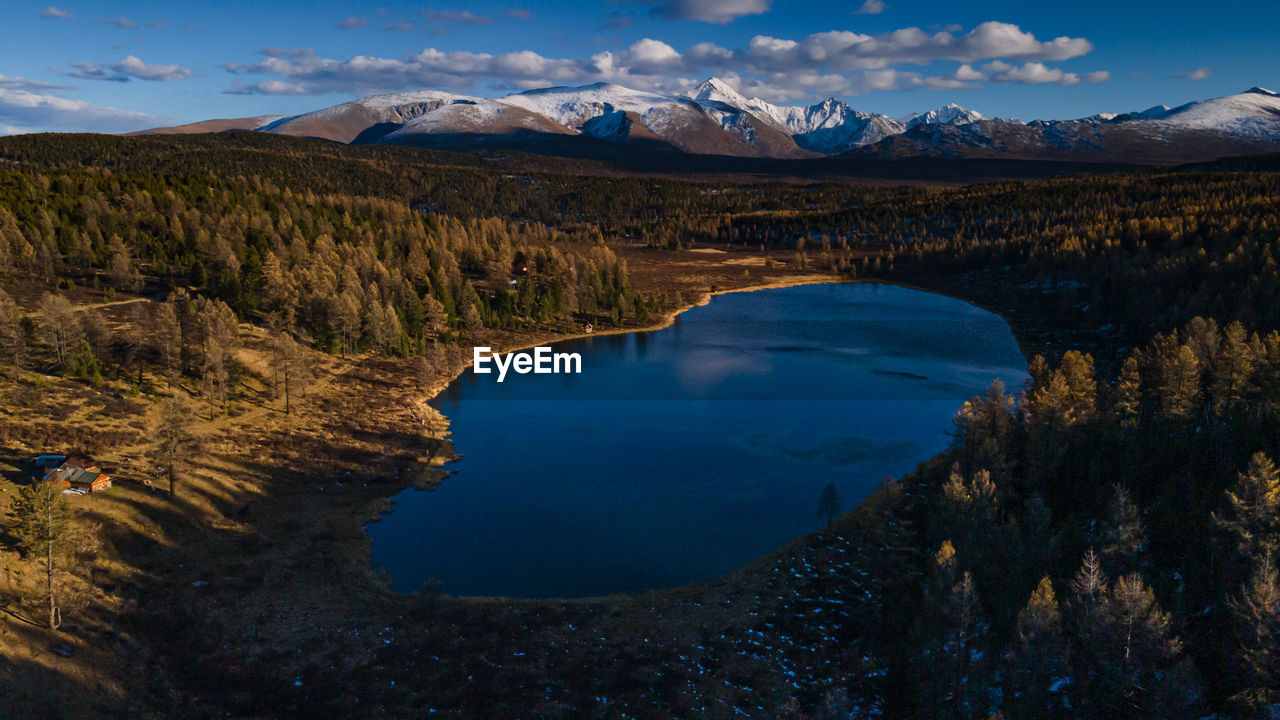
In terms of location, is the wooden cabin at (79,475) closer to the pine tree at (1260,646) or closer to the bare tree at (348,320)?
the bare tree at (348,320)

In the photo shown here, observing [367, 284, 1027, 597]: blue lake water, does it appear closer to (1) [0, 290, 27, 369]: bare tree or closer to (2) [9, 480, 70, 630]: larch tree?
(2) [9, 480, 70, 630]: larch tree

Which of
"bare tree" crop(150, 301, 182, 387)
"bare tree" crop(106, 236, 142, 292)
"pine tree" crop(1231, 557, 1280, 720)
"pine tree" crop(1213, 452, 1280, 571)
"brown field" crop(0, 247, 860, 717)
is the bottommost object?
"brown field" crop(0, 247, 860, 717)

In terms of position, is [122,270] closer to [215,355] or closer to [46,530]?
[215,355]

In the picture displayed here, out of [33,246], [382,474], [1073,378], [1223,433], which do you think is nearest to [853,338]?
[1073,378]

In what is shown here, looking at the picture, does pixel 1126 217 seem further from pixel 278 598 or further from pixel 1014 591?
pixel 278 598

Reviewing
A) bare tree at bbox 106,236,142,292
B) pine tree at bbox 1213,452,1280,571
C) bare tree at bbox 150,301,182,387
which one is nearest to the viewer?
pine tree at bbox 1213,452,1280,571

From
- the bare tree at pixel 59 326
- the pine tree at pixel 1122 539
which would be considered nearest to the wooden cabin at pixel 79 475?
the bare tree at pixel 59 326

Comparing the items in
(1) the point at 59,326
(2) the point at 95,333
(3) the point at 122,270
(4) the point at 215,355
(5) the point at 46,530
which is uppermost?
Answer: (3) the point at 122,270

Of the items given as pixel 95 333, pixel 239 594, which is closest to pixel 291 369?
pixel 95 333

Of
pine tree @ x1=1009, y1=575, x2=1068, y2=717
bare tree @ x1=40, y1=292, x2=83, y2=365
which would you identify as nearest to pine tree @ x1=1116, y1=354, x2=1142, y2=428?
pine tree @ x1=1009, y1=575, x2=1068, y2=717
